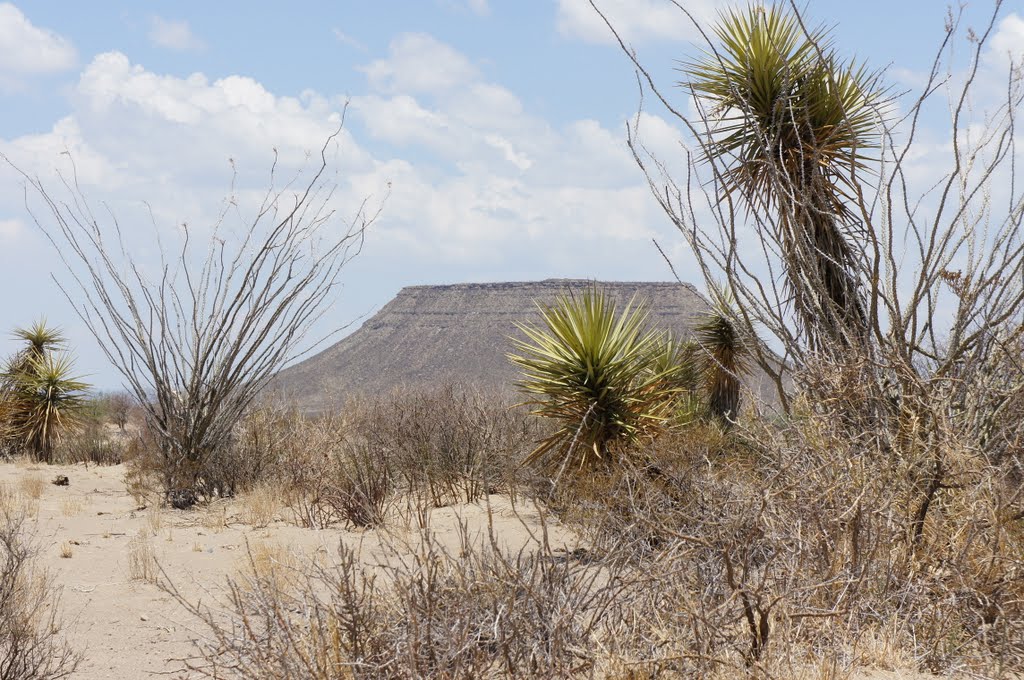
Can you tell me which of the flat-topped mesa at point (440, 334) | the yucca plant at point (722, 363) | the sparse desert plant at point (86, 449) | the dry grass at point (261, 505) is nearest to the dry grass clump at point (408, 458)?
the dry grass at point (261, 505)

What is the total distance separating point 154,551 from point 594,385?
16.0ft

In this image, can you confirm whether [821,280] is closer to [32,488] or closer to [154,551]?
[154,551]

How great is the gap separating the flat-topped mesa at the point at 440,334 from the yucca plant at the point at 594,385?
1381 inches

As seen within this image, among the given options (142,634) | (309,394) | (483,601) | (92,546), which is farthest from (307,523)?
(309,394)

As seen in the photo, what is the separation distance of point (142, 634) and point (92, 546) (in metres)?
3.41

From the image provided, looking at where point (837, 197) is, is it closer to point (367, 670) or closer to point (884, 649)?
point (884, 649)

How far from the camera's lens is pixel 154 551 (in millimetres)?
9445

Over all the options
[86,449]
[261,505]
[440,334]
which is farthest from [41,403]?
[440,334]

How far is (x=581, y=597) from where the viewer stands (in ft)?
14.1

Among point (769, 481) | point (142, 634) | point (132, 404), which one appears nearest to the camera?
point (769, 481)

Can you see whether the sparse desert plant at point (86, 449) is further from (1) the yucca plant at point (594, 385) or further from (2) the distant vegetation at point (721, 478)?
(1) the yucca plant at point (594, 385)

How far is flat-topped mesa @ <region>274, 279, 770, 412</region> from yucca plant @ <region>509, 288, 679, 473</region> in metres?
35.1

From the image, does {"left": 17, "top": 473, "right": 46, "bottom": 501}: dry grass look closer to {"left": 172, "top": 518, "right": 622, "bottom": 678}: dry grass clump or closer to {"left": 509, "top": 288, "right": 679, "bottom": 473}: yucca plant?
{"left": 509, "top": 288, "right": 679, "bottom": 473}: yucca plant

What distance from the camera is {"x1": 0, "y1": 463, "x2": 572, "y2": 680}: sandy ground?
6.53 metres
